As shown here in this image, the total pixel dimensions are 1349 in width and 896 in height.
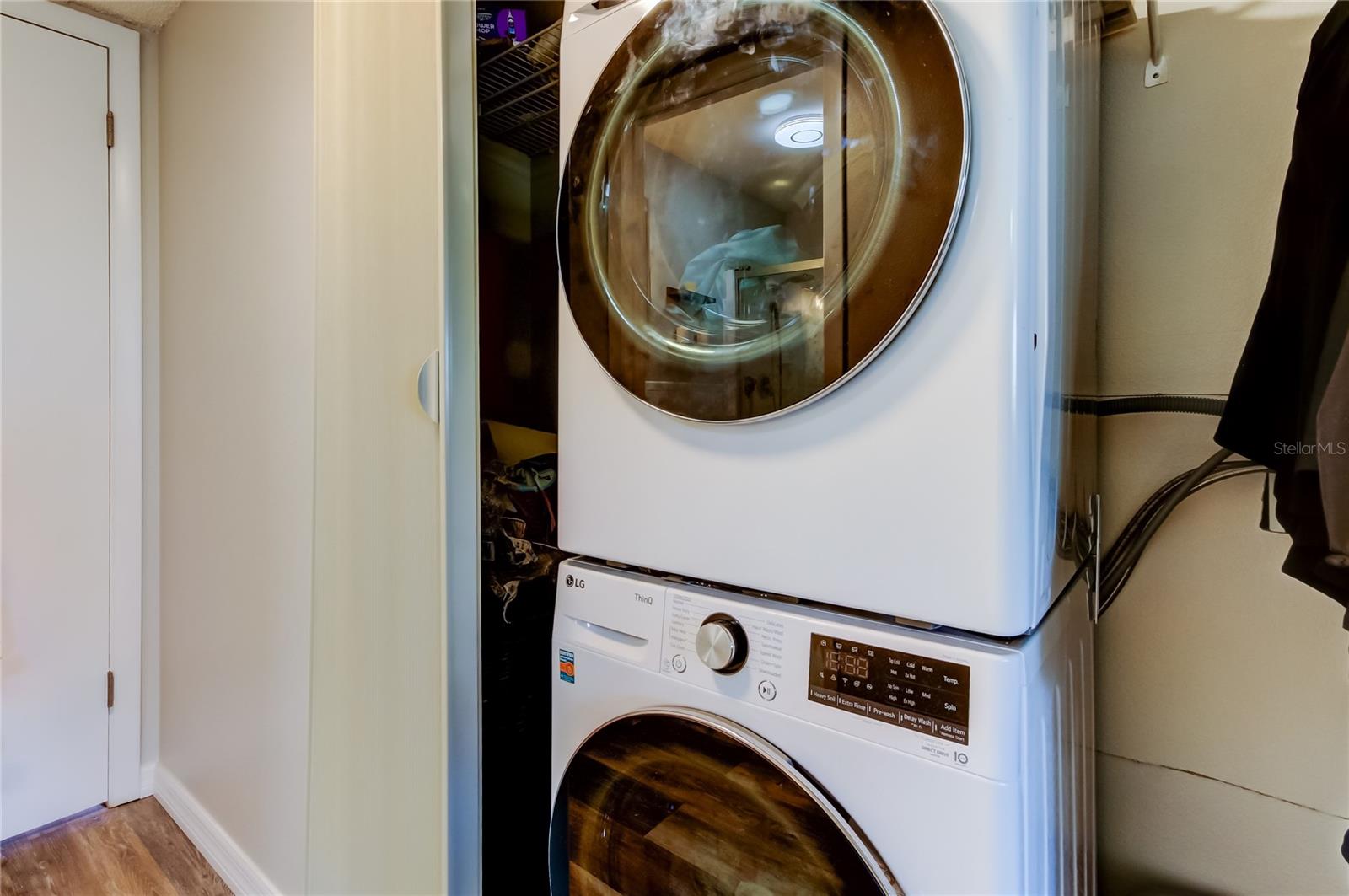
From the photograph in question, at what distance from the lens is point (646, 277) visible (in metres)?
0.87

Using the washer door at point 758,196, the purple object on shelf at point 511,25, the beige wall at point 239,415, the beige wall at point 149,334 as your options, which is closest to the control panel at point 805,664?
the washer door at point 758,196

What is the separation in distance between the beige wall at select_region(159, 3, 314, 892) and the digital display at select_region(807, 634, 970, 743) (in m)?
1.15

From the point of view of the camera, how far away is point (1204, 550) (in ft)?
3.30

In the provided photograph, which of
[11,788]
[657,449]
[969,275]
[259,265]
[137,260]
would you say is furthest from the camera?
[137,260]

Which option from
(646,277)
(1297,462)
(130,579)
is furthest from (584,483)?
(130,579)

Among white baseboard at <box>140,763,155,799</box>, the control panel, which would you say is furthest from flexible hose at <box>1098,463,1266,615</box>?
white baseboard at <box>140,763,155,799</box>

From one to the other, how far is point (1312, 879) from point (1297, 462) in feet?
2.29

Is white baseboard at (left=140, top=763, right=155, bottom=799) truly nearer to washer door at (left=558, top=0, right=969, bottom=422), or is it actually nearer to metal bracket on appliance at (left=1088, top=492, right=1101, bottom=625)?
washer door at (left=558, top=0, right=969, bottom=422)

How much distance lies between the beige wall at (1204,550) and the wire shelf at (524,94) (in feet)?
3.05

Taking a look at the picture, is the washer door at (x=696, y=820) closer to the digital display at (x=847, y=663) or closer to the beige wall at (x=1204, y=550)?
the digital display at (x=847, y=663)

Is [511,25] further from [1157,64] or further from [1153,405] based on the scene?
[1153,405]

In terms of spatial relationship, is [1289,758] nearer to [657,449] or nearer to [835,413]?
[835,413]

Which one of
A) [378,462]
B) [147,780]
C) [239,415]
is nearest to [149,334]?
[239,415]

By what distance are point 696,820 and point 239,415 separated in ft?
4.82
